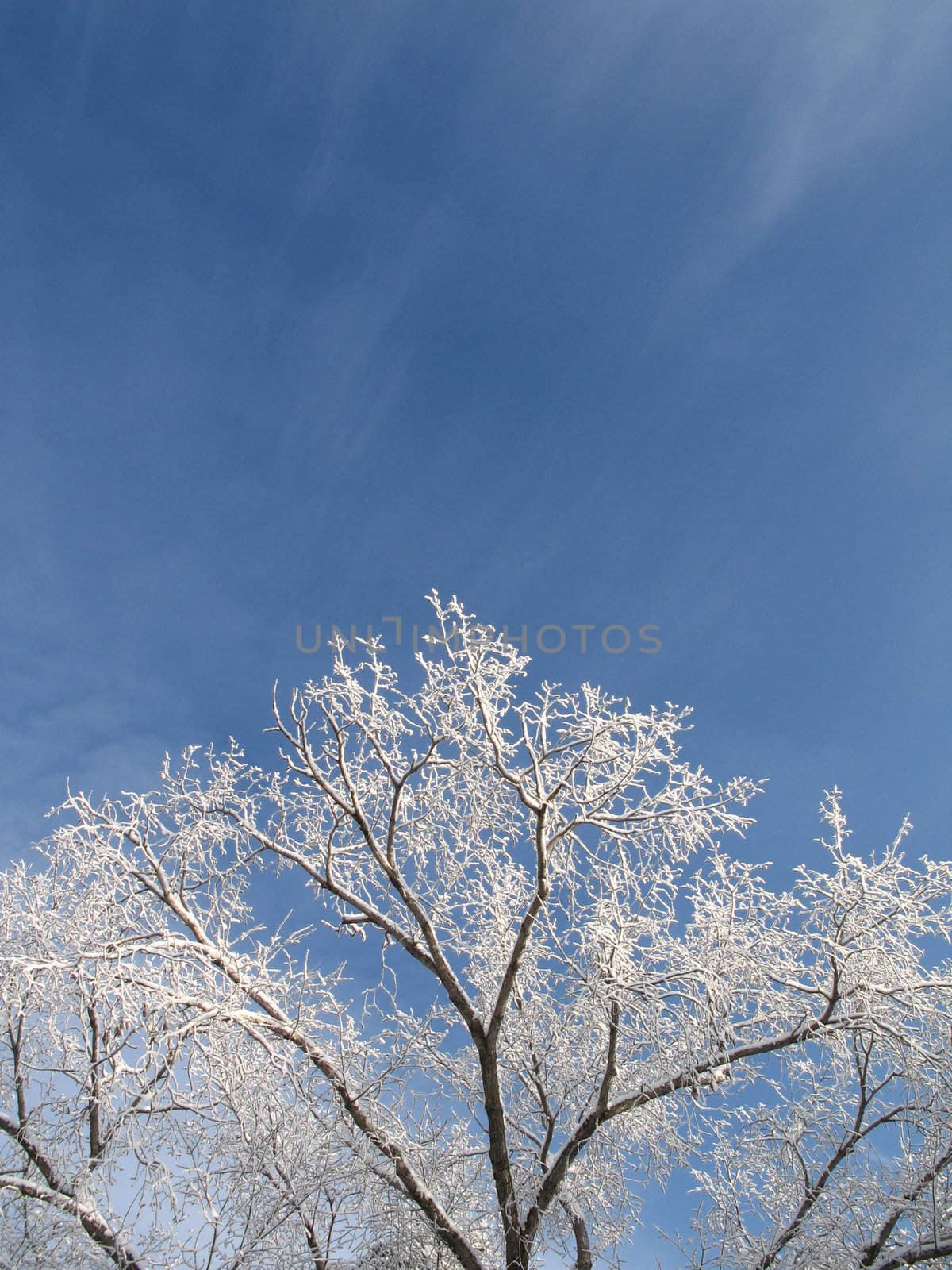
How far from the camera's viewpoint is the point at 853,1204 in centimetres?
773

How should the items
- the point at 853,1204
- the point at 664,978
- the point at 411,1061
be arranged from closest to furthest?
1. the point at 664,978
2. the point at 853,1204
3. the point at 411,1061

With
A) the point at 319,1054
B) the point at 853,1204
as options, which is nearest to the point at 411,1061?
the point at 319,1054

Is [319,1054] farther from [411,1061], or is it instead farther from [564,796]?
[564,796]

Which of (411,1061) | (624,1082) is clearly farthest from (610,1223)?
(411,1061)

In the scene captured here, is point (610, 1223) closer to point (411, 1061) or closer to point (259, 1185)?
point (411, 1061)

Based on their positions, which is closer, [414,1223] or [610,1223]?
[414,1223]

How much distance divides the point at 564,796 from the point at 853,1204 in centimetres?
429

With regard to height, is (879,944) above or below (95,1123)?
above

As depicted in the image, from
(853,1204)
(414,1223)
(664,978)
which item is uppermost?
(664,978)

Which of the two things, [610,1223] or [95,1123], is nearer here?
[95,1123]

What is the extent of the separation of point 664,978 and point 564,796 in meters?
1.62

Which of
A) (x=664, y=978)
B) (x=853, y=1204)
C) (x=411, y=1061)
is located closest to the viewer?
(x=664, y=978)

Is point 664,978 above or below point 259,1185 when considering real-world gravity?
above

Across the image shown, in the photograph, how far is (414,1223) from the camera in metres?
7.65
